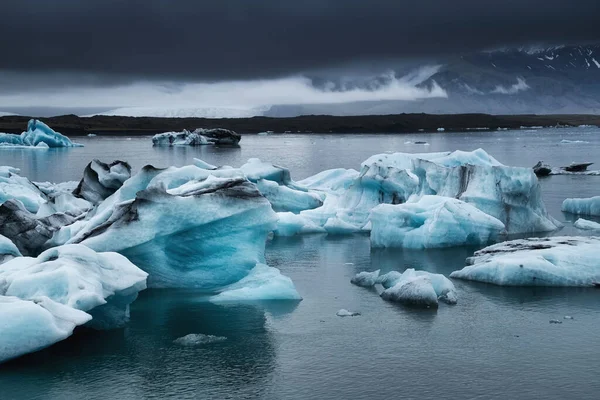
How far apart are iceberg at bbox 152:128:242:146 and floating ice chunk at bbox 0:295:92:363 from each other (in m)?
57.1

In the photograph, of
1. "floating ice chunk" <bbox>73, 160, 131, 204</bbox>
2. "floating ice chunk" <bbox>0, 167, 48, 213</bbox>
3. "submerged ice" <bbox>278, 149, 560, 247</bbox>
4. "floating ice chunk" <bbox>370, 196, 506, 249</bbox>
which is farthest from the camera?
"floating ice chunk" <bbox>73, 160, 131, 204</bbox>

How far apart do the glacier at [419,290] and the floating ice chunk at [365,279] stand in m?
0.29

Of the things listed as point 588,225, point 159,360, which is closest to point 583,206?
point 588,225

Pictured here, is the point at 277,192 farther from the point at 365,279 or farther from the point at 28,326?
the point at 28,326

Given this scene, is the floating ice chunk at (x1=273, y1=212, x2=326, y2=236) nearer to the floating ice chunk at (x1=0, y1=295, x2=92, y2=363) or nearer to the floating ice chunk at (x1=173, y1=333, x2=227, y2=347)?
the floating ice chunk at (x1=173, y1=333, x2=227, y2=347)

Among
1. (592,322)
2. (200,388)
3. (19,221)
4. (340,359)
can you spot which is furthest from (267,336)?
(19,221)

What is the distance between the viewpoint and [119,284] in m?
9.21

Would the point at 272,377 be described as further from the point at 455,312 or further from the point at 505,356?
the point at 455,312

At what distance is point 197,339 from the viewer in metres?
9.20

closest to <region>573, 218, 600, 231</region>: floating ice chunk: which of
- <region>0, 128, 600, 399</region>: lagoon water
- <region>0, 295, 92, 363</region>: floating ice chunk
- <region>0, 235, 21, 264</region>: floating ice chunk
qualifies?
<region>0, 128, 600, 399</region>: lagoon water

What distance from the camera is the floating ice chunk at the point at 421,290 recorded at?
10594mm

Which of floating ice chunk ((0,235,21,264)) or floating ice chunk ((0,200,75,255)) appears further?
floating ice chunk ((0,200,75,255))

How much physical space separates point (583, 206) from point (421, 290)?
11253 mm

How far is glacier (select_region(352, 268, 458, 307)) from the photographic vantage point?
34.8 ft
